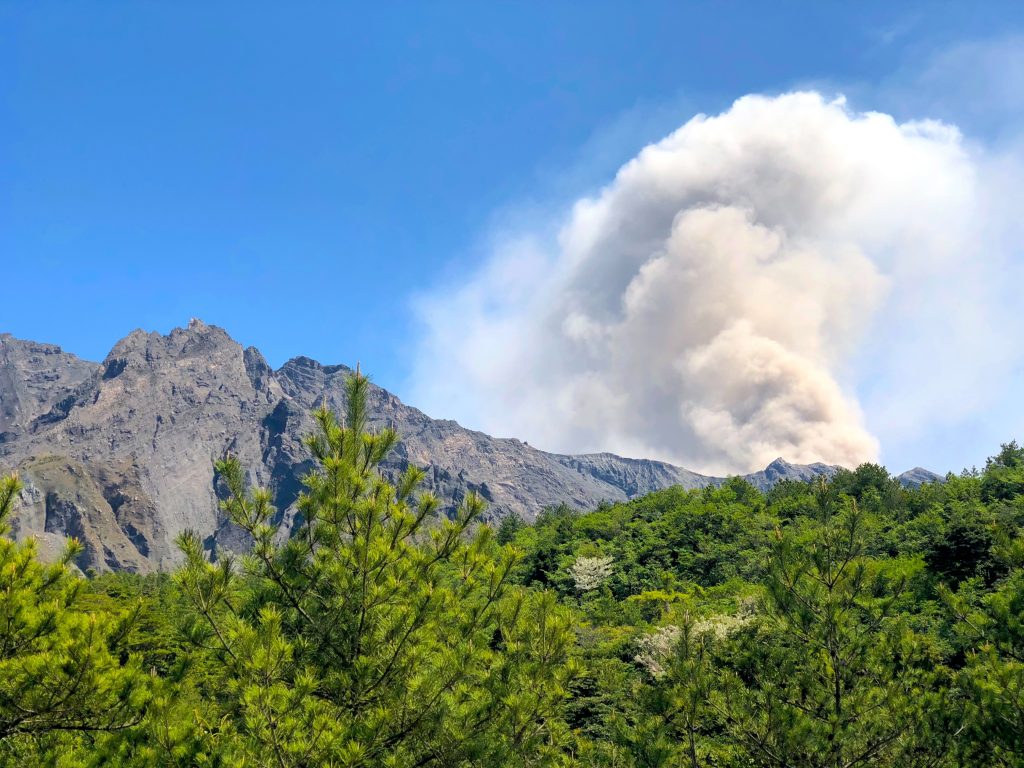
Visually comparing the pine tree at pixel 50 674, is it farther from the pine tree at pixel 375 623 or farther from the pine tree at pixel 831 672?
the pine tree at pixel 831 672

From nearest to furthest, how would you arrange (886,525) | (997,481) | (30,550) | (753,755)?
(30,550), (753,755), (886,525), (997,481)

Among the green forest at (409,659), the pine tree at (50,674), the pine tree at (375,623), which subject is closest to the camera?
the pine tree at (50,674)

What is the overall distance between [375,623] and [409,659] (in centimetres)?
64

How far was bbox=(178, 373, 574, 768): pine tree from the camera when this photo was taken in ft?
22.4

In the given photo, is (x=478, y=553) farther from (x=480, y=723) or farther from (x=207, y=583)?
(x=207, y=583)

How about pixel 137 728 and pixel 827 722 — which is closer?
pixel 137 728

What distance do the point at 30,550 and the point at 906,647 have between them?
413 inches

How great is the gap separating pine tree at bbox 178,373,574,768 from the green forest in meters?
0.03

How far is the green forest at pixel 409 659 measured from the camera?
603 cm

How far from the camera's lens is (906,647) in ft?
27.9

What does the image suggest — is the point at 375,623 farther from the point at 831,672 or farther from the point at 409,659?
the point at 831,672

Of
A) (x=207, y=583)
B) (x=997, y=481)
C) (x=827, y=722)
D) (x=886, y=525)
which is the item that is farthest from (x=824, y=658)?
(x=997, y=481)

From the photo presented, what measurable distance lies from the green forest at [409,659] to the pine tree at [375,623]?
0.03m

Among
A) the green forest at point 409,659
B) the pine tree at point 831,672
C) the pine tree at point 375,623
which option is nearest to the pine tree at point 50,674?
the green forest at point 409,659
